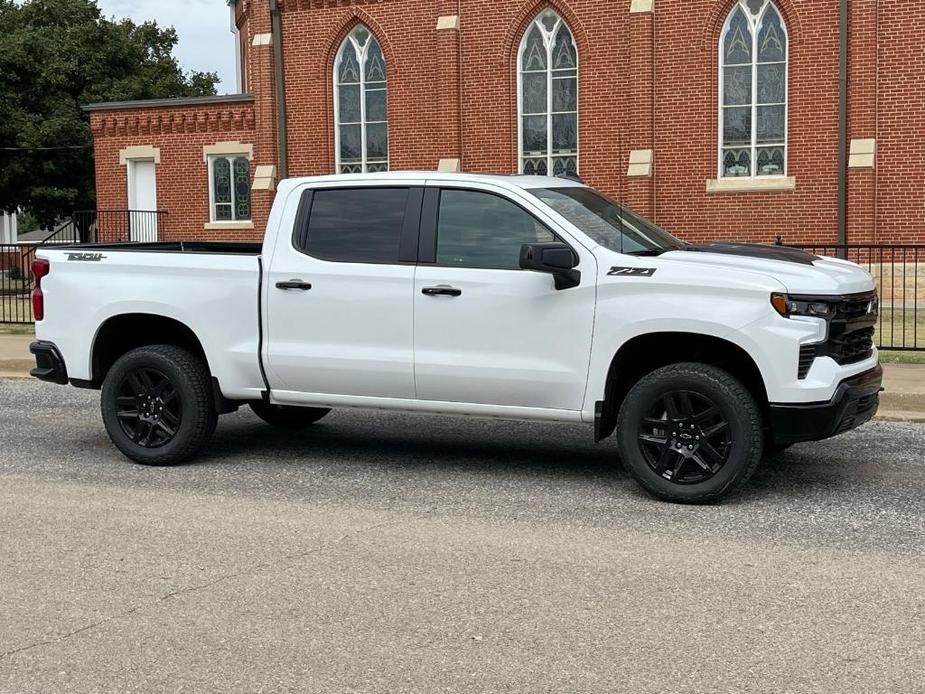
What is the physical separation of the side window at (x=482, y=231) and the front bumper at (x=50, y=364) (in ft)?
9.85

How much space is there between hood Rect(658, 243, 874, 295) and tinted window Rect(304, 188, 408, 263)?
1.77 m

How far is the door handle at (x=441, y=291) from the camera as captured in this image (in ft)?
24.2

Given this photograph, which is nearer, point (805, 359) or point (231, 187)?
point (805, 359)

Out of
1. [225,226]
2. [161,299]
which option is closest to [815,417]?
[161,299]

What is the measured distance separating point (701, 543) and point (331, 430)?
4285 millimetres

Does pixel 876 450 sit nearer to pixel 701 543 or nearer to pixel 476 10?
pixel 701 543

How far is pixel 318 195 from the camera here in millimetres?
8039

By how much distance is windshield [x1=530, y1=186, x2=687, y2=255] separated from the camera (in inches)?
289

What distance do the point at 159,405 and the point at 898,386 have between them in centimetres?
653

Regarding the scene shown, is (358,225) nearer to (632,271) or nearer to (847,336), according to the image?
(632,271)

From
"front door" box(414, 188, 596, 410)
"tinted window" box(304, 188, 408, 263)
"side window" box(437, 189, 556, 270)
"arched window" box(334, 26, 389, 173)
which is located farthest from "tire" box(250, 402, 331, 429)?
"arched window" box(334, 26, 389, 173)

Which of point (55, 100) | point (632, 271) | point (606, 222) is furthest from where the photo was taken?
point (55, 100)

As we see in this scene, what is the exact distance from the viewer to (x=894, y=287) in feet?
63.8

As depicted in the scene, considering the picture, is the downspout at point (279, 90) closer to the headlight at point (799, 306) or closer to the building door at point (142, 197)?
the building door at point (142, 197)
